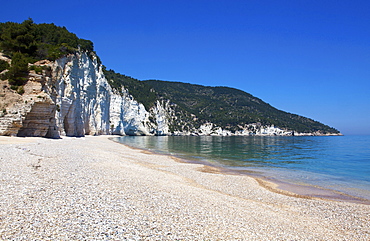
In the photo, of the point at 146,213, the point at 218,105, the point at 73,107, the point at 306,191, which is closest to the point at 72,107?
the point at 73,107

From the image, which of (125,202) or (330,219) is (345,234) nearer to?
(330,219)

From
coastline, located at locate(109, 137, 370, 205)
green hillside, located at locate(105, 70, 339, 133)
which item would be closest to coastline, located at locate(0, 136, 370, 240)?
coastline, located at locate(109, 137, 370, 205)

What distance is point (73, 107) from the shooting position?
47.8 metres

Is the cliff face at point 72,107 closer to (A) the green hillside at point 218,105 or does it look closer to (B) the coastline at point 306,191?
(A) the green hillside at point 218,105

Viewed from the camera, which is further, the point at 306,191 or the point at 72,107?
the point at 72,107

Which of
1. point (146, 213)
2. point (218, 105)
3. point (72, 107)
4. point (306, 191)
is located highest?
point (218, 105)

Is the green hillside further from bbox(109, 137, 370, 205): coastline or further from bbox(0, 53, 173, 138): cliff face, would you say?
bbox(109, 137, 370, 205): coastline

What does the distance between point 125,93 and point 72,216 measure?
286ft

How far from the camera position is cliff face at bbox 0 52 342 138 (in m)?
29.4

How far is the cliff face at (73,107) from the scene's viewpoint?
29391 mm

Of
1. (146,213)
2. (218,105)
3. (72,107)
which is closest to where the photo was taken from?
(146,213)

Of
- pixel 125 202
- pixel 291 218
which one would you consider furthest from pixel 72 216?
pixel 291 218

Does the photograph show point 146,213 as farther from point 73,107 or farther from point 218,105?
point 218,105

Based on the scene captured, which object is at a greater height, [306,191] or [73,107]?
[73,107]
